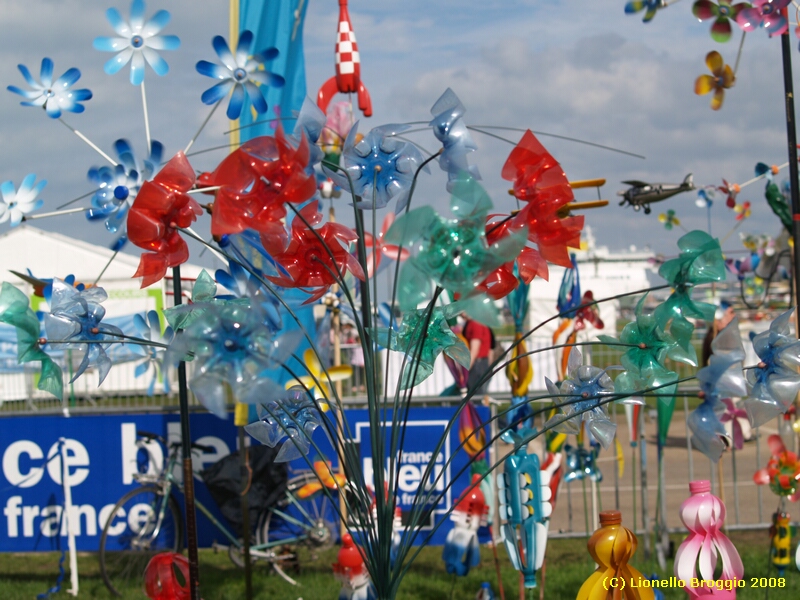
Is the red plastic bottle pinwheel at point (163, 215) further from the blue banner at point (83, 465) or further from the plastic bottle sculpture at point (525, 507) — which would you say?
the blue banner at point (83, 465)

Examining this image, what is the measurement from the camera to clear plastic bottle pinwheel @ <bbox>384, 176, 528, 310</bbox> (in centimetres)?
174

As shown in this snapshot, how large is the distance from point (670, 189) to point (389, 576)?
349 centimetres

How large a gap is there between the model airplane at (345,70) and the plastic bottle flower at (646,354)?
275 cm

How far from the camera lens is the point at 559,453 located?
468 cm

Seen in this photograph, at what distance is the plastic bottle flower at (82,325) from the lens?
2277 millimetres

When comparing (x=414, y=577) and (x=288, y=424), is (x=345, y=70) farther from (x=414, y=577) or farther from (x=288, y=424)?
(x=414, y=577)

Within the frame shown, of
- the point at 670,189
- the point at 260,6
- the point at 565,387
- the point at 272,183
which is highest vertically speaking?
the point at 260,6

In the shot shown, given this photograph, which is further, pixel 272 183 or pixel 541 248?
pixel 541 248

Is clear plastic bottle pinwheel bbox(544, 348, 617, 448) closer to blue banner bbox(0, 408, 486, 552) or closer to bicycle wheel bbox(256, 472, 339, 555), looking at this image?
blue banner bbox(0, 408, 486, 552)

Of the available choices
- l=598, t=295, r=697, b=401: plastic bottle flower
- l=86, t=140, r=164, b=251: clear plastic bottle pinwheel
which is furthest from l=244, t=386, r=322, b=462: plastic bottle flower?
l=86, t=140, r=164, b=251: clear plastic bottle pinwheel

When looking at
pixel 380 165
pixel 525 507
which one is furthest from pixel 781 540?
pixel 380 165

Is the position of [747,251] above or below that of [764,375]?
above

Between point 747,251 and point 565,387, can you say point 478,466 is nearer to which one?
point 565,387

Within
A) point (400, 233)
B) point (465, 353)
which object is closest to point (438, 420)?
point (465, 353)
